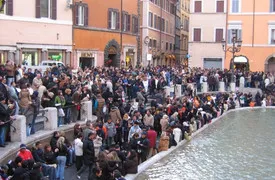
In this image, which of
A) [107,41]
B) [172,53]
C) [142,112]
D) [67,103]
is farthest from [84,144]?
[172,53]

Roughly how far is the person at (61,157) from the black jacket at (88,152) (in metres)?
0.58

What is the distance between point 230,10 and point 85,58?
19431 mm

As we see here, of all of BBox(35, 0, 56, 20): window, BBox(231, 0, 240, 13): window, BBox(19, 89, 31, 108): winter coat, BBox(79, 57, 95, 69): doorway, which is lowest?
BBox(19, 89, 31, 108): winter coat

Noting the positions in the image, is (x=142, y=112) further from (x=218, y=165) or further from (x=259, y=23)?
(x=259, y=23)

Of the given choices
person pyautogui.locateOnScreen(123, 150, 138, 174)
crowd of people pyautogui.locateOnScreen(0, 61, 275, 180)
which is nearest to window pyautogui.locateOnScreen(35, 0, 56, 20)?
crowd of people pyautogui.locateOnScreen(0, 61, 275, 180)

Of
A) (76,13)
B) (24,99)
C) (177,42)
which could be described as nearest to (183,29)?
(177,42)

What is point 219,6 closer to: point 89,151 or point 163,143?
point 163,143

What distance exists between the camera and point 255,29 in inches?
1945

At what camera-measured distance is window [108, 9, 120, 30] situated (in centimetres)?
4112

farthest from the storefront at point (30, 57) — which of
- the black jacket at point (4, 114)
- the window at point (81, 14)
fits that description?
the black jacket at point (4, 114)

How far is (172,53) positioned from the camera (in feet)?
213

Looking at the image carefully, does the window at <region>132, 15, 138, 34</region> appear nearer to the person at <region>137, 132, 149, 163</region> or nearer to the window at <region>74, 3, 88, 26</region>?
the window at <region>74, 3, 88, 26</region>

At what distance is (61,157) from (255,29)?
129 ft

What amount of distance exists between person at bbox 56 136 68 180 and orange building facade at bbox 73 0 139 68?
22.5 m
